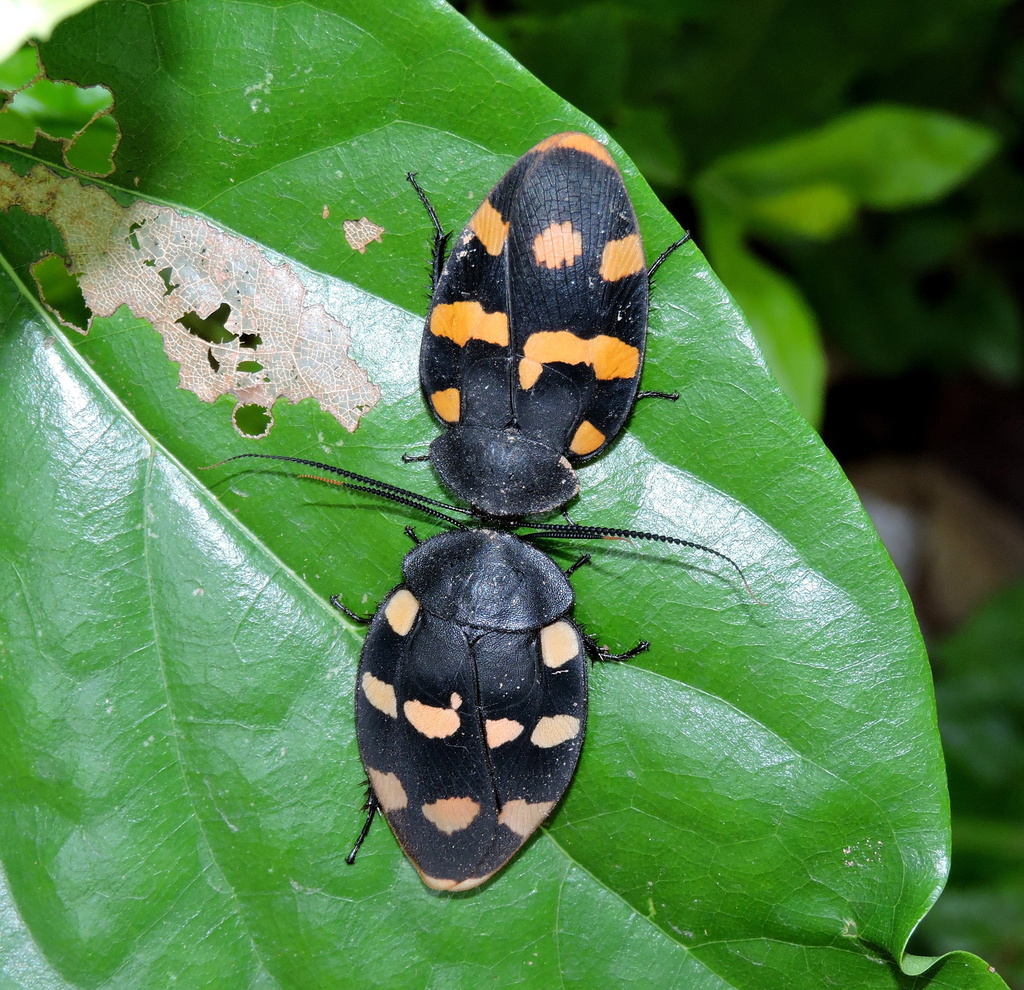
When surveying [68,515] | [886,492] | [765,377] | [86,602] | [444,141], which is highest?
[444,141]

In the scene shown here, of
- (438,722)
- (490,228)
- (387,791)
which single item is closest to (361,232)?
(490,228)

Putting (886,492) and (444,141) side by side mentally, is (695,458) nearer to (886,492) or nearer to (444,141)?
(444,141)

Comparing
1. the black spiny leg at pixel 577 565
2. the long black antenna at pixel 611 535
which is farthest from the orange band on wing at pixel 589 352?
the black spiny leg at pixel 577 565

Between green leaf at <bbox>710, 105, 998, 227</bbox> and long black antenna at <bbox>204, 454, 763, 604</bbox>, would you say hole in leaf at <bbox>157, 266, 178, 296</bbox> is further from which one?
green leaf at <bbox>710, 105, 998, 227</bbox>

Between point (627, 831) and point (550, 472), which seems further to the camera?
point (550, 472)

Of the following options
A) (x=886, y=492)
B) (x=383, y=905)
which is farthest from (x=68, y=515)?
(x=886, y=492)

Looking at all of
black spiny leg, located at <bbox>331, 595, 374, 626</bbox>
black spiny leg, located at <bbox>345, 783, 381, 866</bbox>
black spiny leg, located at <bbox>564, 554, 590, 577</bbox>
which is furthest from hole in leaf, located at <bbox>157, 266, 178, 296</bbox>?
black spiny leg, located at <bbox>345, 783, 381, 866</bbox>

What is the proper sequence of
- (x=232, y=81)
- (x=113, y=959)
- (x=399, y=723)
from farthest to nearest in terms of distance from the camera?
(x=399, y=723)
(x=113, y=959)
(x=232, y=81)
